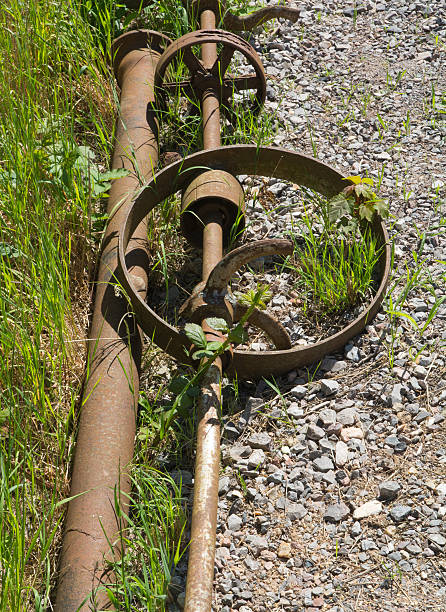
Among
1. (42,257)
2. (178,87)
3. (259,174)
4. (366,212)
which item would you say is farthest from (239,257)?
(178,87)

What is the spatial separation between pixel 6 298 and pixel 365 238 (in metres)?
1.58

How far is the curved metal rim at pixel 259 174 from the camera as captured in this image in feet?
10.1

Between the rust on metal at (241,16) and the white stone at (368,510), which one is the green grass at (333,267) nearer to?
the white stone at (368,510)

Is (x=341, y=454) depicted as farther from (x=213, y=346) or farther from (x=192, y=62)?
(x=192, y=62)

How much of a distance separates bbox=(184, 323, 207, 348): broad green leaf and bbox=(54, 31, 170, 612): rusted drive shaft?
305 millimetres

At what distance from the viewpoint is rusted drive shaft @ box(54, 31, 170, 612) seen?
8.09 feet

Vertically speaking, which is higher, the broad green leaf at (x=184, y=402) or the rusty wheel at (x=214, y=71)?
the rusty wheel at (x=214, y=71)

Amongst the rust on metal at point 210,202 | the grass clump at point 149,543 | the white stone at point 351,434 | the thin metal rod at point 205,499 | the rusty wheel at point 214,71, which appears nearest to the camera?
the thin metal rod at point 205,499

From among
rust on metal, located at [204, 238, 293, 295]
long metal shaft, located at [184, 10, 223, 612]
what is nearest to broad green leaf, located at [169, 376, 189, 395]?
long metal shaft, located at [184, 10, 223, 612]

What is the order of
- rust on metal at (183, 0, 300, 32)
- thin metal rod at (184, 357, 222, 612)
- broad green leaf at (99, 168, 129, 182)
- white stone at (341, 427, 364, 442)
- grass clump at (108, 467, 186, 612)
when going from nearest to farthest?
thin metal rod at (184, 357, 222, 612) → grass clump at (108, 467, 186, 612) → white stone at (341, 427, 364, 442) → broad green leaf at (99, 168, 129, 182) → rust on metal at (183, 0, 300, 32)

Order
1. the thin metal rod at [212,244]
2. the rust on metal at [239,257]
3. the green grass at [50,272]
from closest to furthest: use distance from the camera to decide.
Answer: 1. the green grass at [50,272]
2. the rust on metal at [239,257]
3. the thin metal rod at [212,244]

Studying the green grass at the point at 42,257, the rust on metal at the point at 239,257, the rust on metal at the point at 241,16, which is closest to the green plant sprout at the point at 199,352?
the rust on metal at the point at 239,257

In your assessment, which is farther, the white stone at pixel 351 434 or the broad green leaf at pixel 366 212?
the broad green leaf at pixel 366 212

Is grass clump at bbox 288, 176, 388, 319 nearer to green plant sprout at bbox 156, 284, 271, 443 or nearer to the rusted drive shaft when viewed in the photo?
green plant sprout at bbox 156, 284, 271, 443
